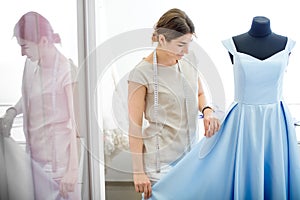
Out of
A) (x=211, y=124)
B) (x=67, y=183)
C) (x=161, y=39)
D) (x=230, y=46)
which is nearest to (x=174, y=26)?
(x=161, y=39)

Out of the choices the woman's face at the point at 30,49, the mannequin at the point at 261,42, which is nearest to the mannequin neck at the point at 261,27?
the mannequin at the point at 261,42

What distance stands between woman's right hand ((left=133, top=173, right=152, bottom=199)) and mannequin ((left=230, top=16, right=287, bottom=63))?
0.51 m

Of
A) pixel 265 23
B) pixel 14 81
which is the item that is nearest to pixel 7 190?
pixel 14 81

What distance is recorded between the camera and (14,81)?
122cm

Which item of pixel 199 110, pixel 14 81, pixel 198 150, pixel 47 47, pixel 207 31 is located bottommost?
pixel 198 150

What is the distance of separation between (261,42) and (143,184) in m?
0.58

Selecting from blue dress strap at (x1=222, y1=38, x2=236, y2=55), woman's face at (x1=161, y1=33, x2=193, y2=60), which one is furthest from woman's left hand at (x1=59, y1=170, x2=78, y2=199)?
blue dress strap at (x1=222, y1=38, x2=236, y2=55)

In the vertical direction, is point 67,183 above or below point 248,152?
below

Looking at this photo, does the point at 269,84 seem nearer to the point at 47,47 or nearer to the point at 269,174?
the point at 269,174

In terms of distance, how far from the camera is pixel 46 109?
121 cm

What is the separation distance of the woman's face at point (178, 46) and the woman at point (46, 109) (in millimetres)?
356

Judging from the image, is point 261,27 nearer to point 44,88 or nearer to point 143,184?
point 143,184

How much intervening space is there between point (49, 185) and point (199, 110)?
593mm

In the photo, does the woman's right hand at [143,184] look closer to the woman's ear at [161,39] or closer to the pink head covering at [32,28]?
the woman's ear at [161,39]
